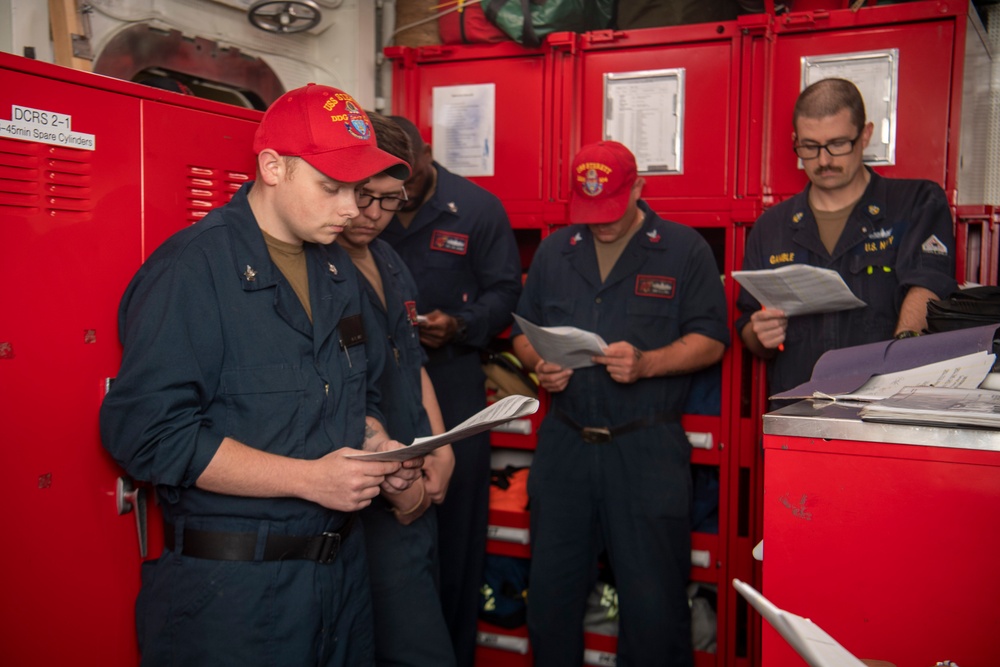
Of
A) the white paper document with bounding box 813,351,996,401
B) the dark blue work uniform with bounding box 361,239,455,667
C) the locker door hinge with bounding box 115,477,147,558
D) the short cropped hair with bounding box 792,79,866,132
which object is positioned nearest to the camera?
the white paper document with bounding box 813,351,996,401

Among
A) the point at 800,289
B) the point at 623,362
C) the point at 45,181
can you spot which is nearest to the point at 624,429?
the point at 623,362

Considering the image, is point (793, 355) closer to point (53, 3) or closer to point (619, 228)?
point (619, 228)

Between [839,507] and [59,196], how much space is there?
1.80 m

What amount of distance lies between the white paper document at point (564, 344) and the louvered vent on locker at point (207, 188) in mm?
1014

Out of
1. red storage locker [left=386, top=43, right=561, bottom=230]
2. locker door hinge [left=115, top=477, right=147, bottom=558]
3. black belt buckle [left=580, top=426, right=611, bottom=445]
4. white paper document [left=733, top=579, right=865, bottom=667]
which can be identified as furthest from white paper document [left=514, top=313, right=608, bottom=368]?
white paper document [left=733, top=579, right=865, bottom=667]

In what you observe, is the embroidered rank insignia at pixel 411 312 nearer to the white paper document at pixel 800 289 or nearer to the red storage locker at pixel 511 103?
the white paper document at pixel 800 289

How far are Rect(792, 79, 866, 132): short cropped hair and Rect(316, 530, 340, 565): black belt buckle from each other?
217cm

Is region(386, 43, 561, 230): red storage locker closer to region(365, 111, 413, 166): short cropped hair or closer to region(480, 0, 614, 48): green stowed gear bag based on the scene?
region(480, 0, 614, 48): green stowed gear bag

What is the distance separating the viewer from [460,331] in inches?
130

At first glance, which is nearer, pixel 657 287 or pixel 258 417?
pixel 258 417

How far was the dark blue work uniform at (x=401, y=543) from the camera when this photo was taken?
7.89 ft

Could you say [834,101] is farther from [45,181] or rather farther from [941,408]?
[45,181]

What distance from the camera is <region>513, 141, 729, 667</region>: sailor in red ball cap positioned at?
10.1 feet

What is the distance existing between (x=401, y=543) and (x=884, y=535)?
1450mm
